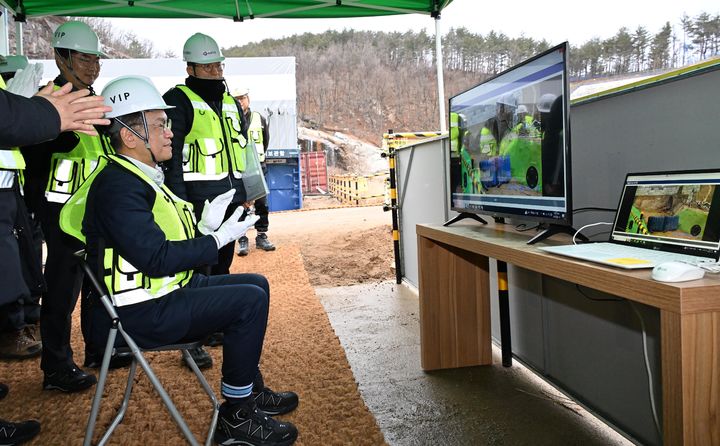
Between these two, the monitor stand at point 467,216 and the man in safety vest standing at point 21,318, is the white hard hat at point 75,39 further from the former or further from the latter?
the monitor stand at point 467,216

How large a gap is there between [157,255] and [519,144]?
4.85 feet

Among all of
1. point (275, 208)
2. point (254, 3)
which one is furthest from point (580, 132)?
point (275, 208)

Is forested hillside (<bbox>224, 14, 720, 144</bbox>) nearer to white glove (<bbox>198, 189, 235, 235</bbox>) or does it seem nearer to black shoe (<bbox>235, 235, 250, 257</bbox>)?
black shoe (<bbox>235, 235, 250, 257</bbox>)

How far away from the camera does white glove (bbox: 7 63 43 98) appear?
2191 mm

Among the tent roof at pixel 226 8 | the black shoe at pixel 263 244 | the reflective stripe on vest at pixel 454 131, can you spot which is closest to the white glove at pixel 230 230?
the reflective stripe on vest at pixel 454 131

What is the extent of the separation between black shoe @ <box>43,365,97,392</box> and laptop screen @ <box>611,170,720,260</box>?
2.57 meters

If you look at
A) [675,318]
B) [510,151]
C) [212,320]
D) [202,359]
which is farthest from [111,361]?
[675,318]

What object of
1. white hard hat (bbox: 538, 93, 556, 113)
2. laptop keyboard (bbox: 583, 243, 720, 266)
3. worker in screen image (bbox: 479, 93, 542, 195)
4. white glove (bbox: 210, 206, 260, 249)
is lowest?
laptop keyboard (bbox: 583, 243, 720, 266)

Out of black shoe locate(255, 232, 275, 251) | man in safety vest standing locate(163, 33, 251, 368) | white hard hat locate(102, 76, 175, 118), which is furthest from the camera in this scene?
black shoe locate(255, 232, 275, 251)

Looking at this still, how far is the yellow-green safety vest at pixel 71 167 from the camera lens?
8.86 feet

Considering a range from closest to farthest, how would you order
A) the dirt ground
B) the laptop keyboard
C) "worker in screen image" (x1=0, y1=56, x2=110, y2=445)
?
the laptop keyboard → "worker in screen image" (x1=0, y1=56, x2=110, y2=445) → the dirt ground

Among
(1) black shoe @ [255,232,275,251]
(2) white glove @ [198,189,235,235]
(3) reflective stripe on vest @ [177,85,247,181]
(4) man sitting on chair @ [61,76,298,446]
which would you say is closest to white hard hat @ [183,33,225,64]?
(3) reflective stripe on vest @ [177,85,247,181]

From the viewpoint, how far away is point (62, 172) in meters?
2.71

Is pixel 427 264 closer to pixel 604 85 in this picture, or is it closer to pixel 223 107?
pixel 604 85
